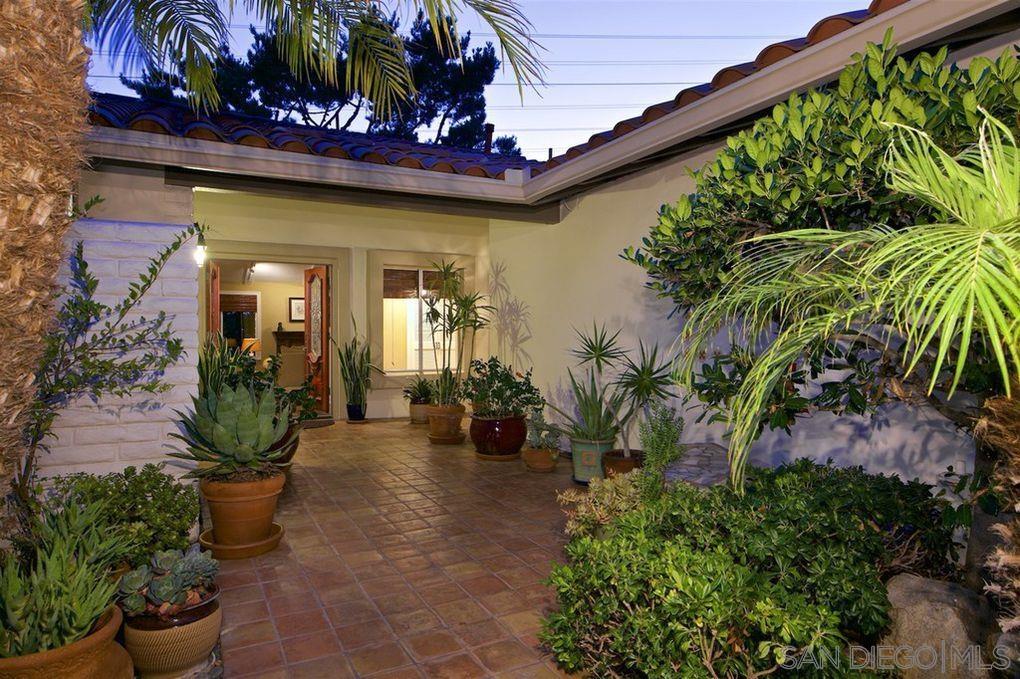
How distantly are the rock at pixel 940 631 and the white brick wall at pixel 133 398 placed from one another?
426 centimetres

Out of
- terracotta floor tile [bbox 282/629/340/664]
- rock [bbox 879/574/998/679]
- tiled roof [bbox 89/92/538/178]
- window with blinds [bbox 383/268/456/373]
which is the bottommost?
terracotta floor tile [bbox 282/629/340/664]

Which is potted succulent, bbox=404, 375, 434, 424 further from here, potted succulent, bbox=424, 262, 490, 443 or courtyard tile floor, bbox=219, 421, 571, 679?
courtyard tile floor, bbox=219, 421, 571, 679

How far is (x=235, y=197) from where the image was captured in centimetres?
866

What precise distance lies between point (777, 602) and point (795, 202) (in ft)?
5.31

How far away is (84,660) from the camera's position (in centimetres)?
216

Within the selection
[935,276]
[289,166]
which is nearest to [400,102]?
[289,166]

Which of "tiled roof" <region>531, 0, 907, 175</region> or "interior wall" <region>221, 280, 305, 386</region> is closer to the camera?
"tiled roof" <region>531, 0, 907, 175</region>

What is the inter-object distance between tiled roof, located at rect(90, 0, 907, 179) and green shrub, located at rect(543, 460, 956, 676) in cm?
251

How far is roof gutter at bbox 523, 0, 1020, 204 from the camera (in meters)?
2.92

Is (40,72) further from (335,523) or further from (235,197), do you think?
(235,197)

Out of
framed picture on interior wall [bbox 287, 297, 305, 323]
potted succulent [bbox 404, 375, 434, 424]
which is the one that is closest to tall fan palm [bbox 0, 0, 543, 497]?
potted succulent [bbox 404, 375, 434, 424]

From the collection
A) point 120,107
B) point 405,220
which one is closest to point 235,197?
point 405,220

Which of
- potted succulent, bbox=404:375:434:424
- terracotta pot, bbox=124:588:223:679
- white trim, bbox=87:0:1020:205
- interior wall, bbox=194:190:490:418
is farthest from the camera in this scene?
potted succulent, bbox=404:375:434:424

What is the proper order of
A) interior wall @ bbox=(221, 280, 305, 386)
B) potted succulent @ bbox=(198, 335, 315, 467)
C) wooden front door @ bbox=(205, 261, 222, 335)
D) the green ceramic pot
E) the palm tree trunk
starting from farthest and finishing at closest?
1. interior wall @ bbox=(221, 280, 305, 386)
2. wooden front door @ bbox=(205, 261, 222, 335)
3. the green ceramic pot
4. potted succulent @ bbox=(198, 335, 315, 467)
5. the palm tree trunk
